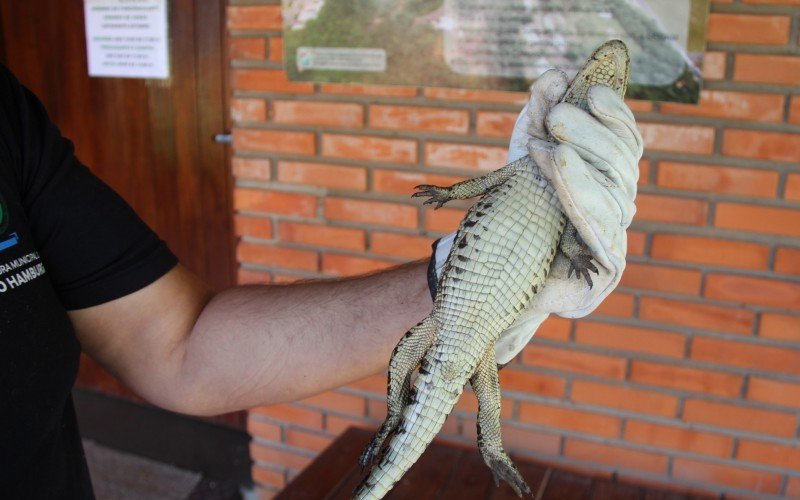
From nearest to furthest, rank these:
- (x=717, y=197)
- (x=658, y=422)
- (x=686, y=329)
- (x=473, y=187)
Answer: (x=473, y=187) < (x=717, y=197) < (x=686, y=329) < (x=658, y=422)

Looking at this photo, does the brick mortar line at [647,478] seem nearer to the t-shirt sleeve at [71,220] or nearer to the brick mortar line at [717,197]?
the brick mortar line at [717,197]

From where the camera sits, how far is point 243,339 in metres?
1.71

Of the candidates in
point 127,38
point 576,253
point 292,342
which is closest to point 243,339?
point 292,342

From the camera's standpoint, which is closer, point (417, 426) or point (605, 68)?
point (417, 426)

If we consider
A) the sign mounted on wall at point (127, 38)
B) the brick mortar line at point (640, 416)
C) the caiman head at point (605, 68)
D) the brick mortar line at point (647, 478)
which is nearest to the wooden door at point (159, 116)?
the sign mounted on wall at point (127, 38)

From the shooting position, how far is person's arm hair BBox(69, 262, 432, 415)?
1.67 meters

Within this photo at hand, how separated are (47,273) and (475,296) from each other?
90 cm

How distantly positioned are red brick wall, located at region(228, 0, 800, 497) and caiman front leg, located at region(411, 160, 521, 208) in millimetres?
790

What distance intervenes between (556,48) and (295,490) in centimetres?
174

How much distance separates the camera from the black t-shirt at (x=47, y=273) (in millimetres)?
1352

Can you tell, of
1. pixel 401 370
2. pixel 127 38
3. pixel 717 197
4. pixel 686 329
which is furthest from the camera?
pixel 127 38

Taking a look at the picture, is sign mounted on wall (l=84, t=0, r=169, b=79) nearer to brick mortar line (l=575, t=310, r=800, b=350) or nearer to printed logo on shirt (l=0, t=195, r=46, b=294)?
printed logo on shirt (l=0, t=195, r=46, b=294)

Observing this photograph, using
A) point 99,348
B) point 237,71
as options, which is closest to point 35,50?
point 237,71

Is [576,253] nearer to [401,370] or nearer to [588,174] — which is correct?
[588,174]
